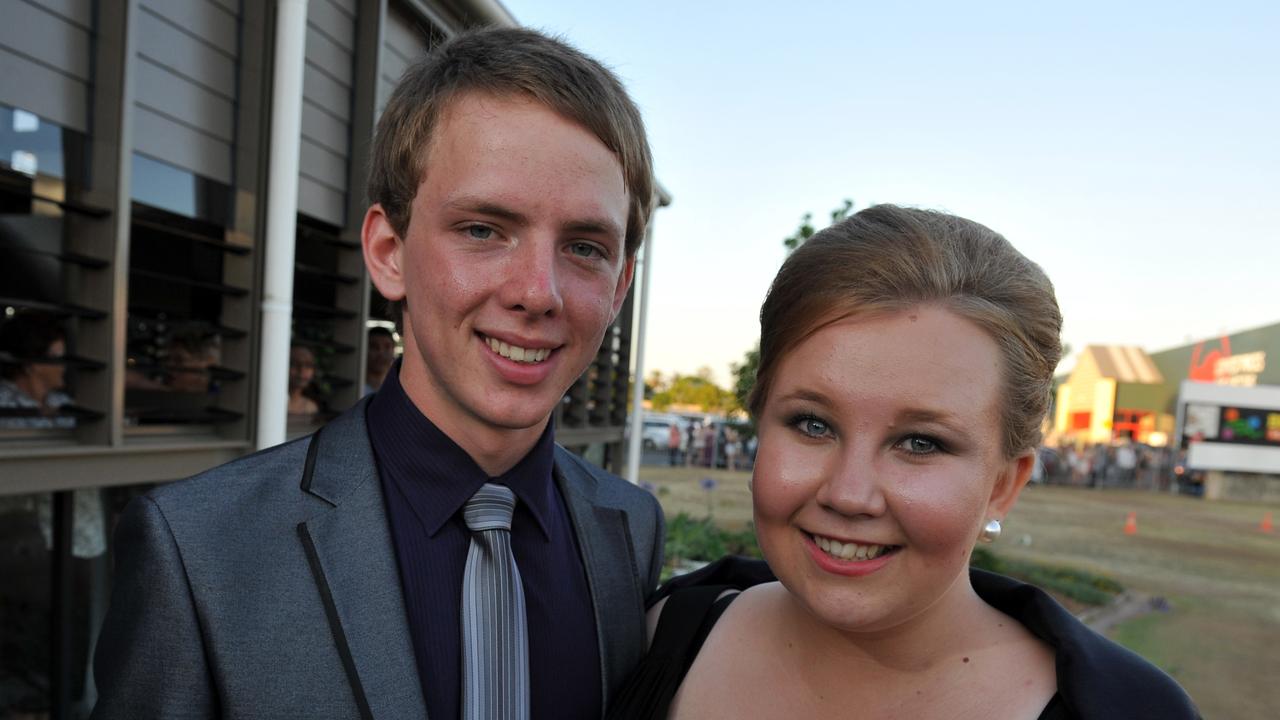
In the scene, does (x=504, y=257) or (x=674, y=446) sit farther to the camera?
(x=674, y=446)

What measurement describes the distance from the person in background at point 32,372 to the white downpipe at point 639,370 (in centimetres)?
753

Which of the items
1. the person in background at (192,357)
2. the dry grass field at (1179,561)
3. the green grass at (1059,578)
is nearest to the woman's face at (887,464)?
the person in background at (192,357)

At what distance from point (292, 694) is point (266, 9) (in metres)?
3.73

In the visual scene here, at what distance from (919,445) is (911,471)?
5 centimetres

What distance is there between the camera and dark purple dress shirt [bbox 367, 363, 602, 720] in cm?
154

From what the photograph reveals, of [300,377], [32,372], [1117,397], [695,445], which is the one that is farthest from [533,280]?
[1117,397]

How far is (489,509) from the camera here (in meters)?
1.65

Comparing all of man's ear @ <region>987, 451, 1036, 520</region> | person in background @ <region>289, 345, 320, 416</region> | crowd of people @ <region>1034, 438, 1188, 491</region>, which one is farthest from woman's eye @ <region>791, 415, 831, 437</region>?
crowd of people @ <region>1034, 438, 1188, 491</region>

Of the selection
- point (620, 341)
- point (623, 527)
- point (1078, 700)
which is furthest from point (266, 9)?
point (620, 341)

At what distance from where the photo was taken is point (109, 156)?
336 cm

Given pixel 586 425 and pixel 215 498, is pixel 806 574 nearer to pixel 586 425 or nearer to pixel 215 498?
pixel 215 498

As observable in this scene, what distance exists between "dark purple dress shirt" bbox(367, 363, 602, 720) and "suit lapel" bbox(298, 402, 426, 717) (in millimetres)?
49

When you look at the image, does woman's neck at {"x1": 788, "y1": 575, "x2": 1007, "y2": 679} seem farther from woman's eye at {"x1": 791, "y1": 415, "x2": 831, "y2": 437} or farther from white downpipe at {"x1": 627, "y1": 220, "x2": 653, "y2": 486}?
white downpipe at {"x1": 627, "y1": 220, "x2": 653, "y2": 486}

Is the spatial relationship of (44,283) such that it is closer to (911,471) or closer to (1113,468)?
(911,471)
